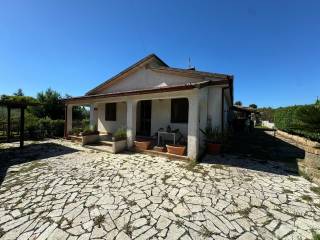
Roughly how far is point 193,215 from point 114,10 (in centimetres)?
1044

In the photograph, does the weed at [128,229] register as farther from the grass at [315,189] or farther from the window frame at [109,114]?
the window frame at [109,114]

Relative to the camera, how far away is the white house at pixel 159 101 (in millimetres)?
6969

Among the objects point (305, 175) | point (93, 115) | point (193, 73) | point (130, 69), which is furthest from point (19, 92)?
point (305, 175)

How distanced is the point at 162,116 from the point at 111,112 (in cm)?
468

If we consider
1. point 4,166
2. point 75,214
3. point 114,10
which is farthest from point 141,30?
point 75,214

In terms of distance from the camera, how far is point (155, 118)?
10.6m

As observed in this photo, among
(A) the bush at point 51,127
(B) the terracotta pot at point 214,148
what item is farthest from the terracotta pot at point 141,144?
(A) the bush at point 51,127

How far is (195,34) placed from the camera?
11578mm

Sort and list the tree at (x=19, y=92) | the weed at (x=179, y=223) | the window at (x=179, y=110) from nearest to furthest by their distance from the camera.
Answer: the weed at (x=179, y=223)
the window at (x=179, y=110)
the tree at (x=19, y=92)

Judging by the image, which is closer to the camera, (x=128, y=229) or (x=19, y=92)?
(x=128, y=229)

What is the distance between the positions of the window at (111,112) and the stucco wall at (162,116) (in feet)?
11.5

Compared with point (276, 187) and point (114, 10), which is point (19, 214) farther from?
point (114, 10)

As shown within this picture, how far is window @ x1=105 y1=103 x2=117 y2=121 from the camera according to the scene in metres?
12.7

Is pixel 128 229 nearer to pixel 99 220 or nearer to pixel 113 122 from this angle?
pixel 99 220
